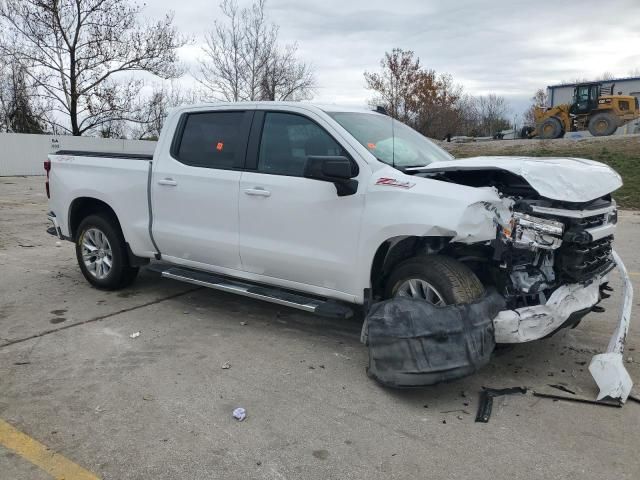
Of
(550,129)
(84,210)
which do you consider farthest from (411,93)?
(84,210)

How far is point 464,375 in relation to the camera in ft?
11.9

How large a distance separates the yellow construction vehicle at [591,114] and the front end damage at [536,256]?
27.2m

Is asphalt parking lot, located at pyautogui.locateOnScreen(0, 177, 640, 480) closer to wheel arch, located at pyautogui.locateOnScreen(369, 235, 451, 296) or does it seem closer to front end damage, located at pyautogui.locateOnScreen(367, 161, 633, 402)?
front end damage, located at pyautogui.locateOnScreen(367, 161, 633, 402)

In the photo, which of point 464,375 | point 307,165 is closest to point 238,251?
point 307,165

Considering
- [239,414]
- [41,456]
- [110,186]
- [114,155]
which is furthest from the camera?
[114,155]

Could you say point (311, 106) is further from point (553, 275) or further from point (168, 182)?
point (553, 275)

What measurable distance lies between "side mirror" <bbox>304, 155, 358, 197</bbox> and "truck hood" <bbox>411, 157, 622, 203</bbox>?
0.51 m

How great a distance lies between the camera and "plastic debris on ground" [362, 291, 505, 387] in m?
3.60

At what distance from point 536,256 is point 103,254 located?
4465mm

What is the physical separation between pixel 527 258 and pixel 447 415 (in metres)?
1.22

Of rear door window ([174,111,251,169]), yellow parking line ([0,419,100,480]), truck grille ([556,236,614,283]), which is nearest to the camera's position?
yellow parking line ([0,419,100,480])

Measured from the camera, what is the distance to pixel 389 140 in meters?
4.73

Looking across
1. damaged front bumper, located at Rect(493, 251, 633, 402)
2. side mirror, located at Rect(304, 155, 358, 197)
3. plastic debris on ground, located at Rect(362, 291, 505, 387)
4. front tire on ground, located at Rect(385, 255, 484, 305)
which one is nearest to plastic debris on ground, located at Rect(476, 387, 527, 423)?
plastic debris on ground, located at Rect(362, 291, 505, 387)

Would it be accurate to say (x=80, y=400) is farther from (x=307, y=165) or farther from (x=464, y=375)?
(x=464, y=375)
